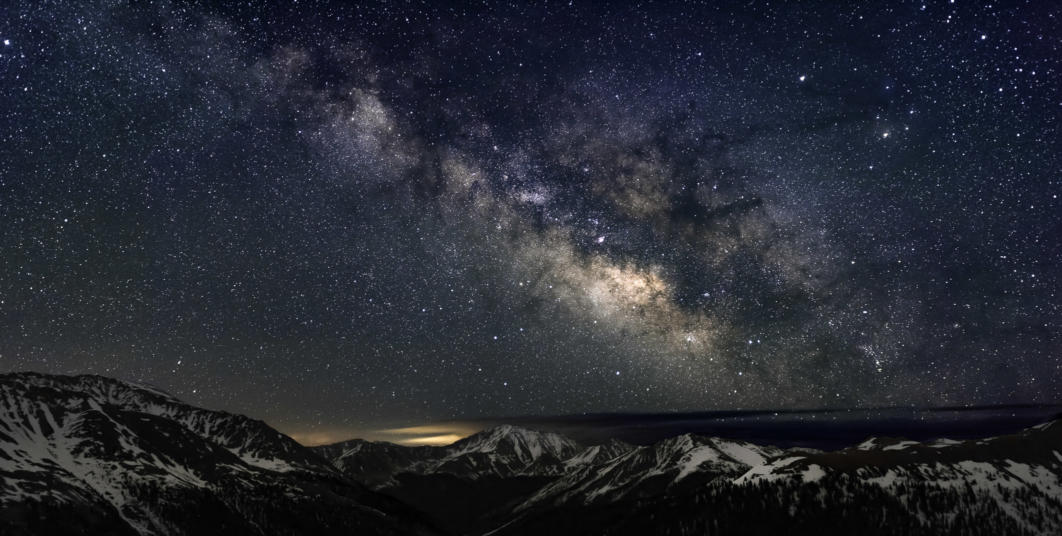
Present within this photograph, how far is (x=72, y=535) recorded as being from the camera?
194250 millimetres

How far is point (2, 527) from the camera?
187 metres

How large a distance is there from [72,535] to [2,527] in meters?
18.9
